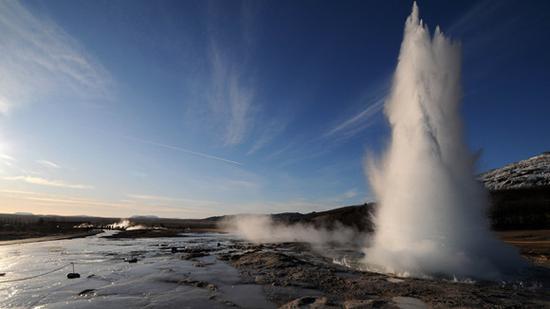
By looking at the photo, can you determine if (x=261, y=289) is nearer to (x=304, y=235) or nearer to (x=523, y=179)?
(x=304, y=235)

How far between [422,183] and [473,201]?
9.84 feet

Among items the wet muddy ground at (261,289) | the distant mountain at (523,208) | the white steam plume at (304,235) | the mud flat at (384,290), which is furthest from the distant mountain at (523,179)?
the wet muddy ground at (261,289)

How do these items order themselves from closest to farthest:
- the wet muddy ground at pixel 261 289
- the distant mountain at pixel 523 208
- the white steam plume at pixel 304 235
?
1. the wet muddy ground at pixel 261 289
2. the white steam plume at pixel 304 235
3. the distant mountain at pixel 523 208

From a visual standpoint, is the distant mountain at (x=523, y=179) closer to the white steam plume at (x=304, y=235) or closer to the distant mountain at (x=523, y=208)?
the distant mountain at (x=523, y=208)

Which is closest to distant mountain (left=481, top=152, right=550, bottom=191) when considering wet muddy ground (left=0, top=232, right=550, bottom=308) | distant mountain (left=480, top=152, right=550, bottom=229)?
distant mountain (left=480, top=152, right=550, bottom=229)

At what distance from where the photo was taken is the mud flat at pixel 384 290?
1222 cm

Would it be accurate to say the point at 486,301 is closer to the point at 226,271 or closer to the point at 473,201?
the point at 473,201

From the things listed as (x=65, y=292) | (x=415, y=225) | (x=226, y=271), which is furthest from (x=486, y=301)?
(x=65, y=292)

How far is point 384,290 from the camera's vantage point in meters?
14.3

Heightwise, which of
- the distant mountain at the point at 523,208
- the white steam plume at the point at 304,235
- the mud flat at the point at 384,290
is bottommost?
the mud flat at the point at 384,290

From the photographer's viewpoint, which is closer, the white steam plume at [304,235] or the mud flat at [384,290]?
the mud flat at [384,290]

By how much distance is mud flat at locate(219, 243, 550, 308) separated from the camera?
1222 cm

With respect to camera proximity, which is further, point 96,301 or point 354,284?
point 354,284

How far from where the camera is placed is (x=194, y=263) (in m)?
25.1
